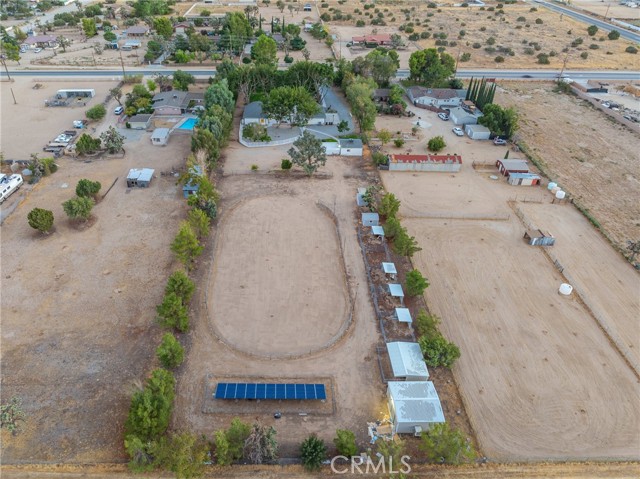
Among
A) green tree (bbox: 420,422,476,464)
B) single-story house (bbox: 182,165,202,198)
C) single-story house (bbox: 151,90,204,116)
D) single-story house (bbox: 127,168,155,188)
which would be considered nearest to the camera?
green tree (bbox: 420,422,476,464)

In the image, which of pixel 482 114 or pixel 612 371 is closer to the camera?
pixel 612 371

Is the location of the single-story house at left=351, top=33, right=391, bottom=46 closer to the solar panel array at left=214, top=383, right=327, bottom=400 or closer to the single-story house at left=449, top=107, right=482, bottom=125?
the single-story house at left=449, top=107, right=482, bottom=125

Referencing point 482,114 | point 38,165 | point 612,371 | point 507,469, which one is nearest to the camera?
point 507,469

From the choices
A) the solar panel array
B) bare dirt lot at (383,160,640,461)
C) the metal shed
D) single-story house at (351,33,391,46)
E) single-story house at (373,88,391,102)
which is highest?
single-story house at (351,33,391,46)

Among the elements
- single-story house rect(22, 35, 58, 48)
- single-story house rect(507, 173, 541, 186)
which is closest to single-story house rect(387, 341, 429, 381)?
single-story house rect(507, 173, 541, 186)

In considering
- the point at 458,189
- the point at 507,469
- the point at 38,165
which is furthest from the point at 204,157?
the point at 507,469

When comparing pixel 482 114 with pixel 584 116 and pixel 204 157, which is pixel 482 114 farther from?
pixel 204 157

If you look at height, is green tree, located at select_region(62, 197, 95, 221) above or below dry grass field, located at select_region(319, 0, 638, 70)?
below
